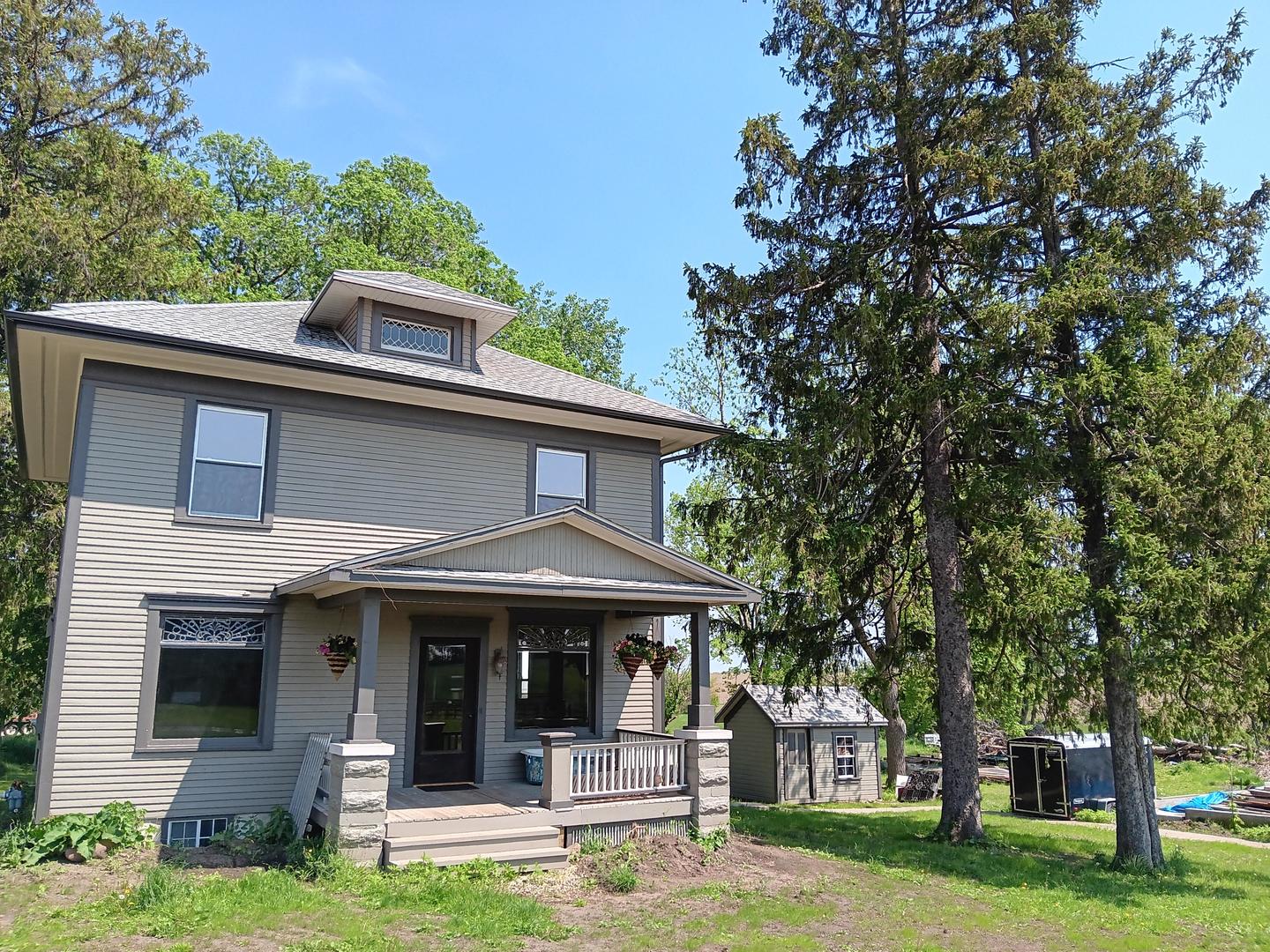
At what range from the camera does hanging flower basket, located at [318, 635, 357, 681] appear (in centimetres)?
1078

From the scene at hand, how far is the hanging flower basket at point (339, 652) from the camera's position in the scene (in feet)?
35.4

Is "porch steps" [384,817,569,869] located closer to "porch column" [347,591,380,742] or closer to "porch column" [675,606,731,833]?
"porch column" [347,591,380,742]

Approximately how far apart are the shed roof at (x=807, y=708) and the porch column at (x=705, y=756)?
12296mm

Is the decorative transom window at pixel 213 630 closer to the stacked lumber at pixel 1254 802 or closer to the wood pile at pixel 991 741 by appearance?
the stacked lumber at pixel 1254 802

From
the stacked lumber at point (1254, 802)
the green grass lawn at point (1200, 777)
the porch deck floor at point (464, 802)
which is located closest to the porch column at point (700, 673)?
the porch deck floor at point (464, 802)

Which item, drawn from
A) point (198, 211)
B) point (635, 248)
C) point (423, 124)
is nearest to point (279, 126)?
point (198, 211)

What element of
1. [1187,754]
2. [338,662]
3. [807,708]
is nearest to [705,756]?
[338,662]

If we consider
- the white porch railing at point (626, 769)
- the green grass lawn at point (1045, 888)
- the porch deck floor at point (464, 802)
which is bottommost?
the green grass lawn at point (1045, 888)

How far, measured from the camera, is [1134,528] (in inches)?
450

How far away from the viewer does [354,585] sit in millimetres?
9516

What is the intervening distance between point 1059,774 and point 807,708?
6.30 meters

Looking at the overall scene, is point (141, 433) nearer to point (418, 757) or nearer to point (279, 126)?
point (418, 757)

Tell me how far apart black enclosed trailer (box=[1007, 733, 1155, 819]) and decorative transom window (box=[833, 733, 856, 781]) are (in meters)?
4.02

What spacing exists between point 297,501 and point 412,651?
251 cm
